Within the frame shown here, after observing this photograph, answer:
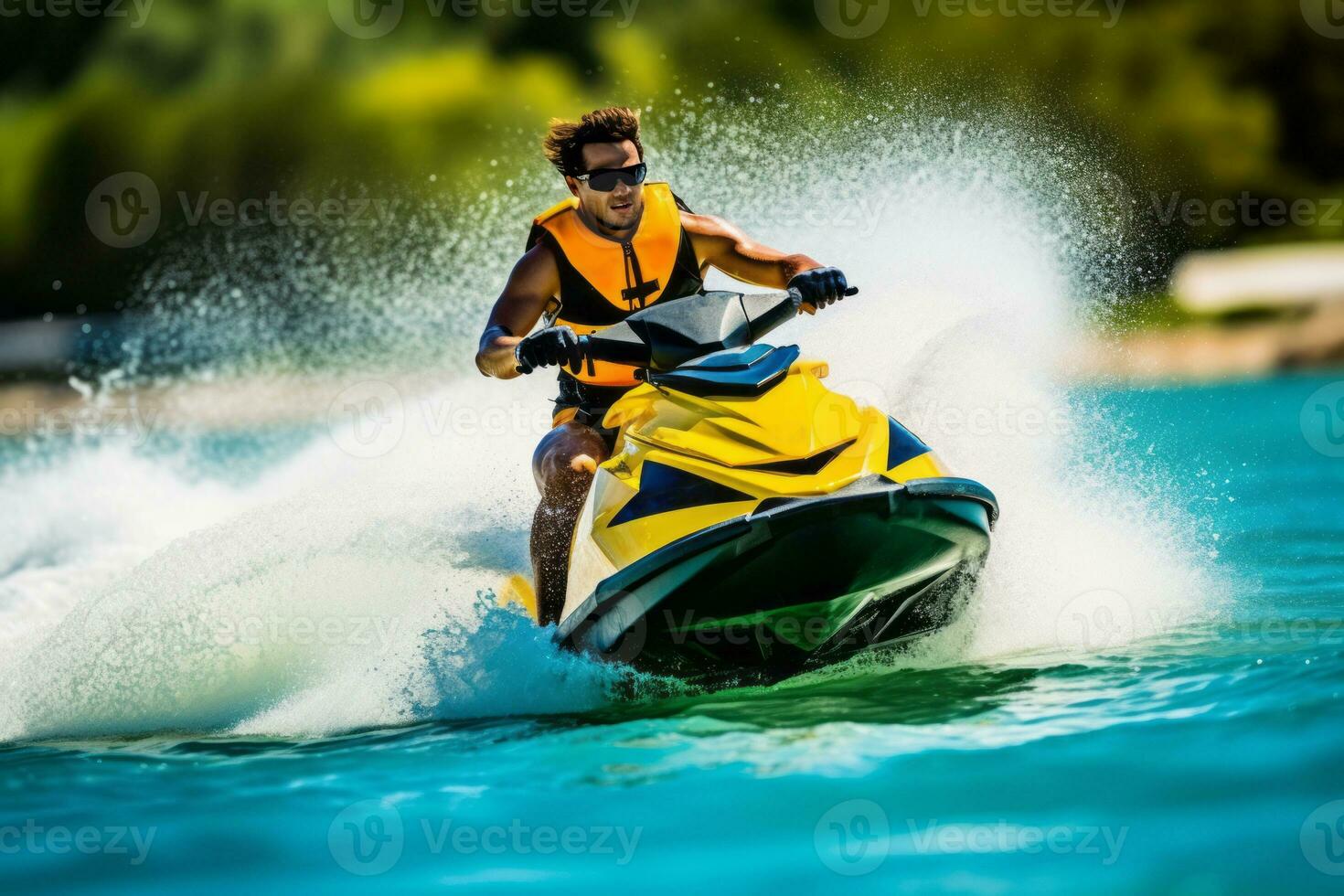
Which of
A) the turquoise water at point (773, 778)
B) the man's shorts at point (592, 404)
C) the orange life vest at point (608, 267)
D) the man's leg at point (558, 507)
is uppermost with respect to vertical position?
the orange life vest at point (608, 267)

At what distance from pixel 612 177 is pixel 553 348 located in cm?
89

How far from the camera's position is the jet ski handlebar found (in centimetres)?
392

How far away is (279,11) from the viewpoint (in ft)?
124

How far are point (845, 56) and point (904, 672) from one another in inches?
1161

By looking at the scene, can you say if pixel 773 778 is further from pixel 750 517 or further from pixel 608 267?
pixel 608 267

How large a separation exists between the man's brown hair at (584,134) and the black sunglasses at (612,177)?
0.05m

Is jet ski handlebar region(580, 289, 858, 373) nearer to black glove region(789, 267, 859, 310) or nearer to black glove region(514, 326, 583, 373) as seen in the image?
black glove region(514, 326, 583, 373)

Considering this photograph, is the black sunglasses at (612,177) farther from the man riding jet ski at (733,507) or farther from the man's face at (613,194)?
the man riding jet ski at (733,507)

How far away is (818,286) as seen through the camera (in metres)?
4.27

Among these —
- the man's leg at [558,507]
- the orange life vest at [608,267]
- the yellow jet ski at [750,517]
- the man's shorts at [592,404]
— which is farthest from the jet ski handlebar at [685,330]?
the man's shorts at [592,404]

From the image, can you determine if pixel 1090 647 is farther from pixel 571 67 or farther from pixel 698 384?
pixel 571 67

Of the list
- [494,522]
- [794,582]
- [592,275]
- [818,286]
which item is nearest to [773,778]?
[794,582]

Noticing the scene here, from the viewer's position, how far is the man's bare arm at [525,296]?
4.47 metres

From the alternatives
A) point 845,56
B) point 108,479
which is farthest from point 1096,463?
point 845,56
